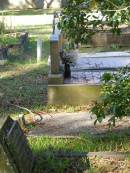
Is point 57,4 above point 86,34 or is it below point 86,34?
below

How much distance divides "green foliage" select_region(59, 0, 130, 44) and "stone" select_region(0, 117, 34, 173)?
1.05 m

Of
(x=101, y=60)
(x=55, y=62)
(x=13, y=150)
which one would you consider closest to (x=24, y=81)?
(x=101, y=60)

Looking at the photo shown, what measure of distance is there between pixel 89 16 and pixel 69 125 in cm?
286

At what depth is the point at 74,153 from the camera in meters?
5.50

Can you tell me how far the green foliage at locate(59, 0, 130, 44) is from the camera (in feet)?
13.8

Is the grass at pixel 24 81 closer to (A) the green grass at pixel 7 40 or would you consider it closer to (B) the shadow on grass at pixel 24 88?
(B) the shadow on grass at pixel 24 88

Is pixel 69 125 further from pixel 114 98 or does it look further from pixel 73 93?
pixel 114 98

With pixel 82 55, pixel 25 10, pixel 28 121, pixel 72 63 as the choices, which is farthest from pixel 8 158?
pixel 25 10

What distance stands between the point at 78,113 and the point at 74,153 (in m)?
2.82

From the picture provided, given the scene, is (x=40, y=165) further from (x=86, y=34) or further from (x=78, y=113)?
(x=78, y=113)

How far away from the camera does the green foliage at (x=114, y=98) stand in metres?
4.22

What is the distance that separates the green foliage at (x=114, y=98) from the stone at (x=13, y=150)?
29.5 inches

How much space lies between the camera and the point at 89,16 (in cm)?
496

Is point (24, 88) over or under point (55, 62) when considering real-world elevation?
under
